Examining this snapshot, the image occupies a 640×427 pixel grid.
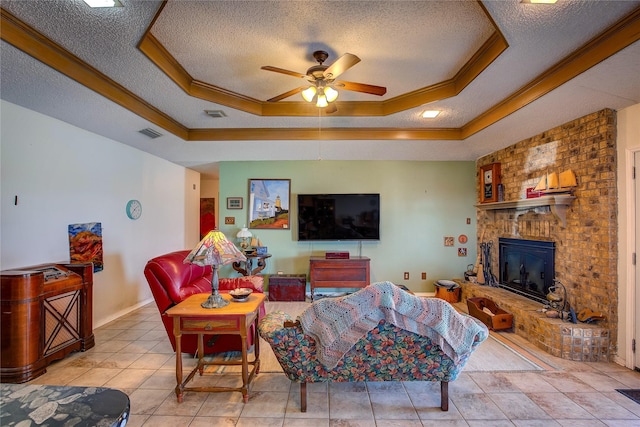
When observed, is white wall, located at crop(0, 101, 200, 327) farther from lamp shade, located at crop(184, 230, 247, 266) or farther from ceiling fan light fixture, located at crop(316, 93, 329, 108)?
ceiling fan light fixture, located at crop(316, 93, 329, 108)

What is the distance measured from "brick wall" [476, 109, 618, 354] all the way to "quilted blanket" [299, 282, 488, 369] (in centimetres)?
190

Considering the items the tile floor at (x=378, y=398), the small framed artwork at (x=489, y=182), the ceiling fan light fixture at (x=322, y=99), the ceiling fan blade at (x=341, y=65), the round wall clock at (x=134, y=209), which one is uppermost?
the ceiling fan blade at (x=341, y=65)

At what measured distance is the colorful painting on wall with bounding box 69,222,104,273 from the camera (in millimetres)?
3498

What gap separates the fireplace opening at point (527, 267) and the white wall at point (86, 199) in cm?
561

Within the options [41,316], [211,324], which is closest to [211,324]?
[211,324]

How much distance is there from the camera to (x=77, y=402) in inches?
39.2

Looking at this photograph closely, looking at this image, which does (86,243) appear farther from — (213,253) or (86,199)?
(213,253)

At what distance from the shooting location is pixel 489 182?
4801 mm

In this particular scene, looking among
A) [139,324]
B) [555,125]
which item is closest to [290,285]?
[139,324]

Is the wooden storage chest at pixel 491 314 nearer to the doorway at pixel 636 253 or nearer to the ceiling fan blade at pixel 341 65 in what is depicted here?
the doorway at pixel 636 253

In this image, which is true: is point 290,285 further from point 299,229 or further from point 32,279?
point 32,279

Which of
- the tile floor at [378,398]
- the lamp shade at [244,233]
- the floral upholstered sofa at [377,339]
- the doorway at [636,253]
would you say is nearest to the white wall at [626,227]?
the doorway at [636,253]

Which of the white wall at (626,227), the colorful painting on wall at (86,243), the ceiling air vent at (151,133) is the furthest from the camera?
the ceiling air vent at (151,133)

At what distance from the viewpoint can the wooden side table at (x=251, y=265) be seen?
191 inches
